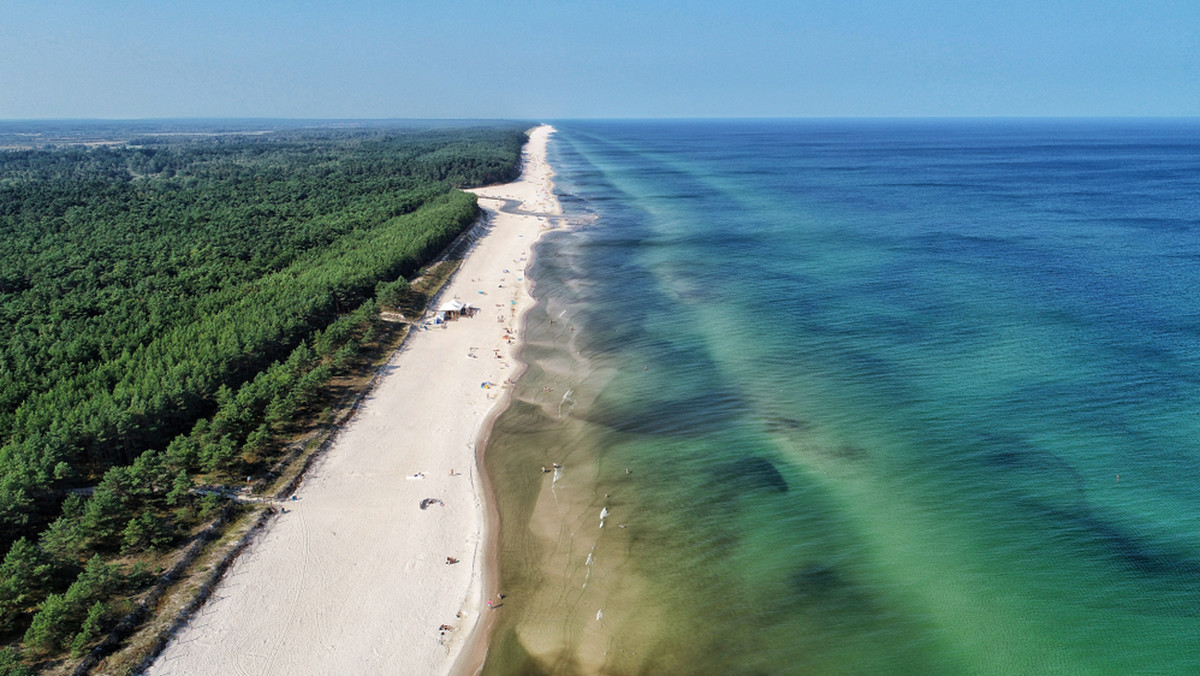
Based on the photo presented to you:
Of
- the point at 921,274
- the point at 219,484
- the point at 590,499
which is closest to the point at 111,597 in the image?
the point at 219,484

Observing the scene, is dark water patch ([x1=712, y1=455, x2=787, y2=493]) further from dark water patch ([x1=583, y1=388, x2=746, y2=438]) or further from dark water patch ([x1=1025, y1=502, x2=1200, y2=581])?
dark water patch ([x1=1025, y1=502, x2=1200, y2=581])

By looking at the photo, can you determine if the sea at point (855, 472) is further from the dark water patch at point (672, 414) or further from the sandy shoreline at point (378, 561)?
the sandy shoreline at point (378, 561)

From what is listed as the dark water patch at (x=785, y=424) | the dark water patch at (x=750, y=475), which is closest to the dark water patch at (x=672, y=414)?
the dark water patch at (x=785, y=424)

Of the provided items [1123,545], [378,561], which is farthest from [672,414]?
[1123,545]

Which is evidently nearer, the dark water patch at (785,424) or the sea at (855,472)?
the sea at (855,472)

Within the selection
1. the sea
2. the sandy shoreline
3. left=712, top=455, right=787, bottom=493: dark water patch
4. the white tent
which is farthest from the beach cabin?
left=712, top=455, right=787, bottom=493: dark water patch
